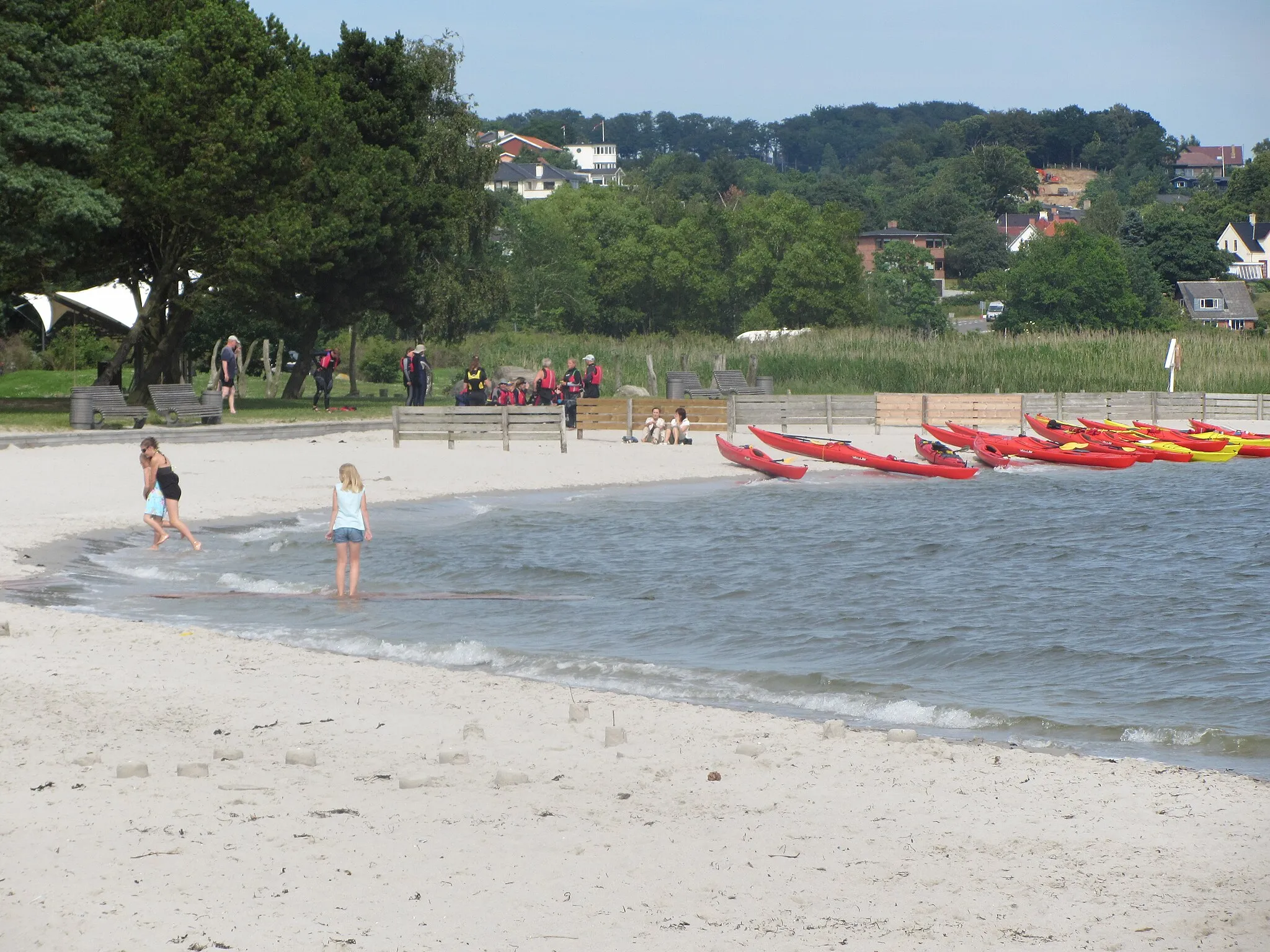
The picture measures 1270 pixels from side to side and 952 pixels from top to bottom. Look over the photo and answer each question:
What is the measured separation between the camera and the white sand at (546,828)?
19.4 ft

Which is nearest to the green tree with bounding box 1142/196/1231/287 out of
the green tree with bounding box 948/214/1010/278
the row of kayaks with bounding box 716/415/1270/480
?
the green tree with bounding box 948/214/1010/278

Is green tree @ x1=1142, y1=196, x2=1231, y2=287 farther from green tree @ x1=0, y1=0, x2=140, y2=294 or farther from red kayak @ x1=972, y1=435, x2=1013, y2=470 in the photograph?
green tree @ x1=0, y1=0, x2=140, y2=294

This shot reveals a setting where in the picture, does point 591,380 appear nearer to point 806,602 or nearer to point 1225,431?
point 1225,431

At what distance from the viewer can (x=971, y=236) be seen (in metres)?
153

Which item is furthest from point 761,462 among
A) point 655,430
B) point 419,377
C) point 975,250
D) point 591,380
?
point 975,250

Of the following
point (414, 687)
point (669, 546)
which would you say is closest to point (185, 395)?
point (669, 546)

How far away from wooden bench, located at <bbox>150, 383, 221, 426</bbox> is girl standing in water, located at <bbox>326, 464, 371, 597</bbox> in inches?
693

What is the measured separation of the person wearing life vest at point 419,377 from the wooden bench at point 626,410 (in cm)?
383

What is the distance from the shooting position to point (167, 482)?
1753 cm

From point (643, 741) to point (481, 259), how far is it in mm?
43091

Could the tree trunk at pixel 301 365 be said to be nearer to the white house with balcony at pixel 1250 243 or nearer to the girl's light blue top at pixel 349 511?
the girl's light blue top at pixel 349 511

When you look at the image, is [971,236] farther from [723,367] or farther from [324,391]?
[324,391]

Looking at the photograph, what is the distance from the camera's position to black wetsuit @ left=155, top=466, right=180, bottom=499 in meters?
17.5

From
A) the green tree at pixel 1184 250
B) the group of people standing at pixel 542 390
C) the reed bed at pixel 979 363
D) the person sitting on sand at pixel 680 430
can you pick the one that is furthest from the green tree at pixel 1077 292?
the person sitting on sand at pixel 680 430
